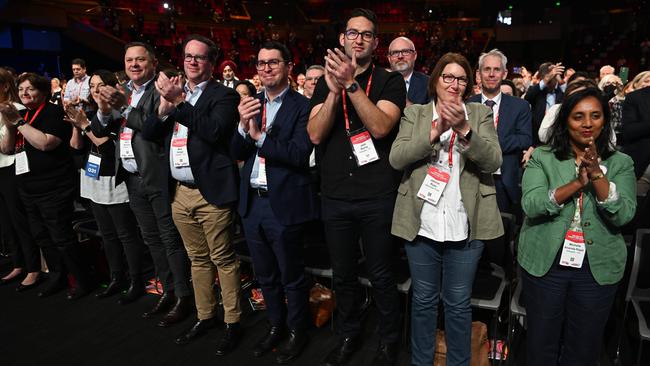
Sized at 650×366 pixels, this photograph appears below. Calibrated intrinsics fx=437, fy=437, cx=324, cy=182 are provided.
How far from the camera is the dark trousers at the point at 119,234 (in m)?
3.13

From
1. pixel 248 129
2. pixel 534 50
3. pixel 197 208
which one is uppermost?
pixel 534 50

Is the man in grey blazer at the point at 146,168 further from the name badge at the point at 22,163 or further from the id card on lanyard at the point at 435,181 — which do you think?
the id card on lanyard at the point at 435,181

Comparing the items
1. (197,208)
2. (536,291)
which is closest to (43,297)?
(197,208)

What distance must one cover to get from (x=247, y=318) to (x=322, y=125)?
1619 mm

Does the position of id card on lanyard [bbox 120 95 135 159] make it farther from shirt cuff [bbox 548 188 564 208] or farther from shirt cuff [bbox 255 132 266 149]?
shirt cuff [bbox 548 188 564 208]

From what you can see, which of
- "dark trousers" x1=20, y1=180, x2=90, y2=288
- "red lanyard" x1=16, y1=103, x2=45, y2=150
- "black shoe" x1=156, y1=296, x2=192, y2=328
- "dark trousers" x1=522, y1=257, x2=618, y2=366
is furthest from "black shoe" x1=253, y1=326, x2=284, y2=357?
"red lanyard" x1=16, y1=103, x2=45, y2=150

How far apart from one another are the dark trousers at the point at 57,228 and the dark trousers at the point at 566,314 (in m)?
3.12

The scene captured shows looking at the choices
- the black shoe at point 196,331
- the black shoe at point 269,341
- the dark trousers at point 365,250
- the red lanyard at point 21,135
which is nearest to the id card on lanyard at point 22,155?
the red lanyard at point 21,135

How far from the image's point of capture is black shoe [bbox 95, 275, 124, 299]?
3338mm

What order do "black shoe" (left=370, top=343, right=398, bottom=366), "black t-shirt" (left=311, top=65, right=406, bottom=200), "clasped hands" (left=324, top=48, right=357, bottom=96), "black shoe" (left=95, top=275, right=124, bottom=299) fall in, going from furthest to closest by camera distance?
"black shoe" (left=95, top=275, right=124, bottom=299) → "black shoe" (left=370, top=343, right=398, bottom=366) → "black t-shirt" (left=311, top=65, right=406, bottom=200) → "clasped hands" (left=324, top=48, right=357, bottom=96)

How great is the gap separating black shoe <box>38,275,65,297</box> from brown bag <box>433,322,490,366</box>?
296 centimetres

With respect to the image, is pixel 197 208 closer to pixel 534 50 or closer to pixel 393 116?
pixel 393 116

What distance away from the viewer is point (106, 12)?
1591 centimetres

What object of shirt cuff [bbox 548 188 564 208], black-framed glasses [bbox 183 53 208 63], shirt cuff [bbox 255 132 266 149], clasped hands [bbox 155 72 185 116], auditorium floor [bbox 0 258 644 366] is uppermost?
black-framed glasses [bbox 183 53 208 63]
